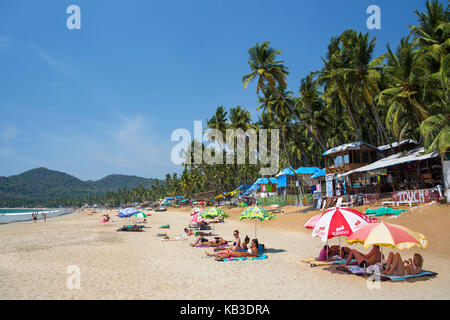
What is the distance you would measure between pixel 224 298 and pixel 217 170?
6714 centimetres

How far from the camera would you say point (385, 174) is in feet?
78.8

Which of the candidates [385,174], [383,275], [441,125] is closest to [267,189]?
[385,174]

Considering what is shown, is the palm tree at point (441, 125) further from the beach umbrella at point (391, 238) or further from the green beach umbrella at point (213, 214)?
the green beach umbrella at point (213, 214)

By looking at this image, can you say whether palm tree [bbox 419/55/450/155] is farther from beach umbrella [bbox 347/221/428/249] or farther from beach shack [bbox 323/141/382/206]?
beach umbrella [bbox 347/221/428/249]

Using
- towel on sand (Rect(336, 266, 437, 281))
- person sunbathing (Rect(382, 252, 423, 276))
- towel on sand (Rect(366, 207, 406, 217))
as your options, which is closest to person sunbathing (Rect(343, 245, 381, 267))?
towel on sand (Rect(336, 266, 437, 281))

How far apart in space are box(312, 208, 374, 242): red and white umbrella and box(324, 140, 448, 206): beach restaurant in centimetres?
973

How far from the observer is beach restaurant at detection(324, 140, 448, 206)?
18089 mm

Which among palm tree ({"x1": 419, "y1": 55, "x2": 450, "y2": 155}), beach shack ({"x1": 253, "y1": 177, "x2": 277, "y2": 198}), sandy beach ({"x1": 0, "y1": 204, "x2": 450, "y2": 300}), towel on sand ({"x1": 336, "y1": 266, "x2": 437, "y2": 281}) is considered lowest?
sandy beach ({"x1": 0, "y1": 204, "x2": 450, "y2": 300})

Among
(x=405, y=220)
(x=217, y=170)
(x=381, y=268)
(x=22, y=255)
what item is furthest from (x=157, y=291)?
(x=217, y=170)

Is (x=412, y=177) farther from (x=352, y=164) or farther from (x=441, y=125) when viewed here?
(x=441, y=125)

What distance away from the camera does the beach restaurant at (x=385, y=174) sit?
59.3 ft

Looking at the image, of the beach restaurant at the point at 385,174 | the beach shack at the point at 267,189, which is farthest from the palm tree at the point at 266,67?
the beach shack at the point at 267,189

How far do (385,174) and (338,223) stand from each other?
17.7 meters
